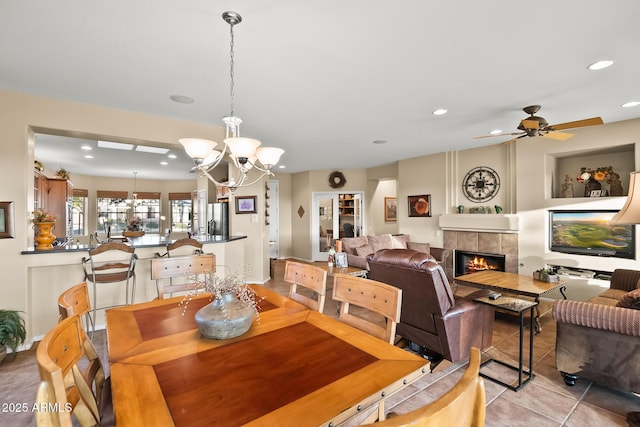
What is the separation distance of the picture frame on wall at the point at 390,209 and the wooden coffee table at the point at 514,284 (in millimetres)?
4937

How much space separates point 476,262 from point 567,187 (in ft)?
6.30

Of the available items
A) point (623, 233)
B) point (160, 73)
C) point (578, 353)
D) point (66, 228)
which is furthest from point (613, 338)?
point (66, 228)

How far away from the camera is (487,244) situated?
18.1ft

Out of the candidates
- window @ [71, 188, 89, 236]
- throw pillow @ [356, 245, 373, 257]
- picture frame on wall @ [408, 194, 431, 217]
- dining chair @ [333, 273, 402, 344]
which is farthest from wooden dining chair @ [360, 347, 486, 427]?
window @ [71, 188, 89, 236]

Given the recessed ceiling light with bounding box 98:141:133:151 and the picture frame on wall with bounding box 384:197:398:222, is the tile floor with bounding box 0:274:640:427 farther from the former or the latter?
the picture frame on wall with bounding box 384:197:398:222

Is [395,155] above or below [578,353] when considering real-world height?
above

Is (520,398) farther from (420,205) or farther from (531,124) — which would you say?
(420,205)

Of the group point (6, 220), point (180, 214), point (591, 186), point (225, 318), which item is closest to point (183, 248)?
point (6, 220)

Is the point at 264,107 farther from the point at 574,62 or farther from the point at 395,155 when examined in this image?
the point at 395,155

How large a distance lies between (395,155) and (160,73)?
4957mm

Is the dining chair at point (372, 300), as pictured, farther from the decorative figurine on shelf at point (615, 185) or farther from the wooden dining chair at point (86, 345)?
the decorative figurine on shelf at point (615, 185)

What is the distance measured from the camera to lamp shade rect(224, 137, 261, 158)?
6.86 feet

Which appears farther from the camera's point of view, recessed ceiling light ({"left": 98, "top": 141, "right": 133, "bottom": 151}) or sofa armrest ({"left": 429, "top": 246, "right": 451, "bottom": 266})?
sofa armrest ({"left": 429, "top": 246, "right": 451, "bottom": 266})

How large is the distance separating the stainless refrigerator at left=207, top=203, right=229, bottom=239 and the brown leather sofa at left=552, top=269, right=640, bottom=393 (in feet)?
16.3
